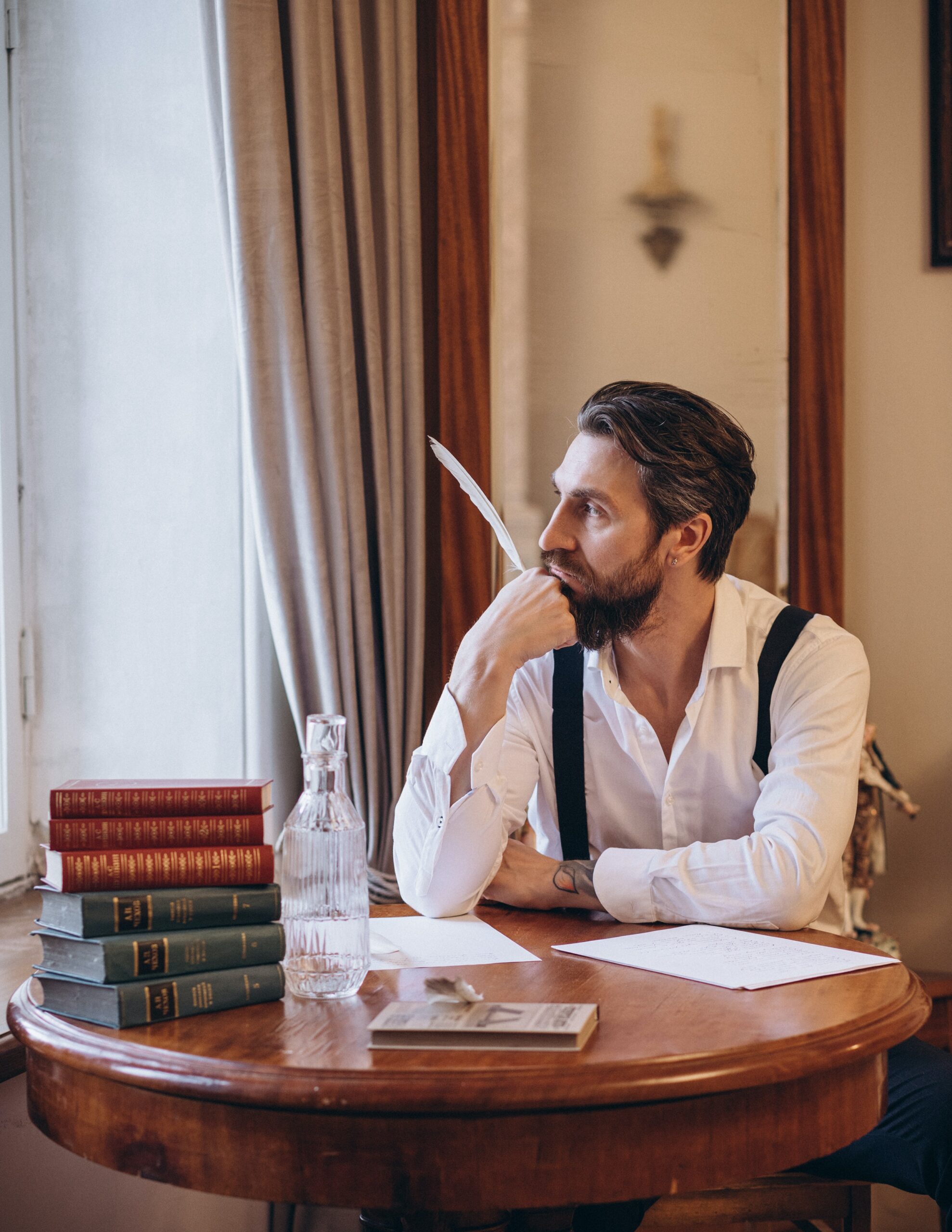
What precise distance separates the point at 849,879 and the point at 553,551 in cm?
114

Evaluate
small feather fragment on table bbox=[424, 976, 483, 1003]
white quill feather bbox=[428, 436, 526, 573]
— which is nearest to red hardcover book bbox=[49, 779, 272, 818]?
small feather fragment on table bbox=[424, 976, 483, 1003]

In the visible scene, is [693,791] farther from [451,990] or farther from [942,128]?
[942,128]

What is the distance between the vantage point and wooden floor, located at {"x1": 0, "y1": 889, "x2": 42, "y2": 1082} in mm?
1456

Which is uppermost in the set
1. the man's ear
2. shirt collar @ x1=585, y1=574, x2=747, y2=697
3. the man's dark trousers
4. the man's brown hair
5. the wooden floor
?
the man's brown hair

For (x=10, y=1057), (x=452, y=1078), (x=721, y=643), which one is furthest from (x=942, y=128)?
(x=10, y=1057)

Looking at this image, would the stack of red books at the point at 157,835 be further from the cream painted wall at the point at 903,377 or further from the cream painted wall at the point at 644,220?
the cream painted wall at the point at 903,377

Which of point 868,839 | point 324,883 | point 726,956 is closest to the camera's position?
point 324,883

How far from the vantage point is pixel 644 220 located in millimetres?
2584

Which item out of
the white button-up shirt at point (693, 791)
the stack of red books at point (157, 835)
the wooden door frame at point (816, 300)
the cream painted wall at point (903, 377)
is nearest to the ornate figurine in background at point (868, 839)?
the cream painted wall at point (903, 377)

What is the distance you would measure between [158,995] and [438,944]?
0.42 metres

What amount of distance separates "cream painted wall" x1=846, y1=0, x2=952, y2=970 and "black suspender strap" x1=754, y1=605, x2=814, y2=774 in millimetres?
1078

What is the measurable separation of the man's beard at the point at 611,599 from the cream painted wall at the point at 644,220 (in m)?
0.74

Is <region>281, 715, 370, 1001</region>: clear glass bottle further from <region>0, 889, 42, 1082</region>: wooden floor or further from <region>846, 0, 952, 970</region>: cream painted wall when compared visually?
<region>846, 0, 952, 970</region>: cream painted wall

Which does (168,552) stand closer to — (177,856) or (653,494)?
(653,494)
